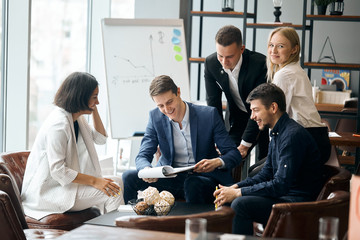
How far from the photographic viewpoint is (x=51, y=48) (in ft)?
19.1

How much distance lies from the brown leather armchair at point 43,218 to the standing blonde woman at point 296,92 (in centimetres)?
141

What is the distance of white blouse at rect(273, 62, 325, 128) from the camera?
3.37m

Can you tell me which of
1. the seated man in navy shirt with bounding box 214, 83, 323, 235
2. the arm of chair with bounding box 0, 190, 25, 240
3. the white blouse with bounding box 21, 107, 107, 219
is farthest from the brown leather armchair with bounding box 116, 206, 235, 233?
the white blouse with bounding box 21, 107, 107, 219

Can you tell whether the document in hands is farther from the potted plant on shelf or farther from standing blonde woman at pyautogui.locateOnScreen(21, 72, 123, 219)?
the potted plant on shelf

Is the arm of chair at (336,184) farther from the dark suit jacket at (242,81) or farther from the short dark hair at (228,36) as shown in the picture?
the short dark hair at (228,36)

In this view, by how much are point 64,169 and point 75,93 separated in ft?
1.62

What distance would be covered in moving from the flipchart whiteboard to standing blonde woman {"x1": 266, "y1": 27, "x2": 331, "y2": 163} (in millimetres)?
1454

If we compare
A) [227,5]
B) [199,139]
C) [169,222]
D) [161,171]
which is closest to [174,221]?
[169,222]

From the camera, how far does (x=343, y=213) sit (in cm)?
228

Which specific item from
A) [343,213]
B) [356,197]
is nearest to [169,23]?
[343,213]

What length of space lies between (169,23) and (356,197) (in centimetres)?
357

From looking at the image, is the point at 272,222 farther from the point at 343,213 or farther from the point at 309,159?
the point at 309,159

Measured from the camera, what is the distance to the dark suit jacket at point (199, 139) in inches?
139

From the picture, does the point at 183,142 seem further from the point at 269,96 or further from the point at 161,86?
the point at 269,96
